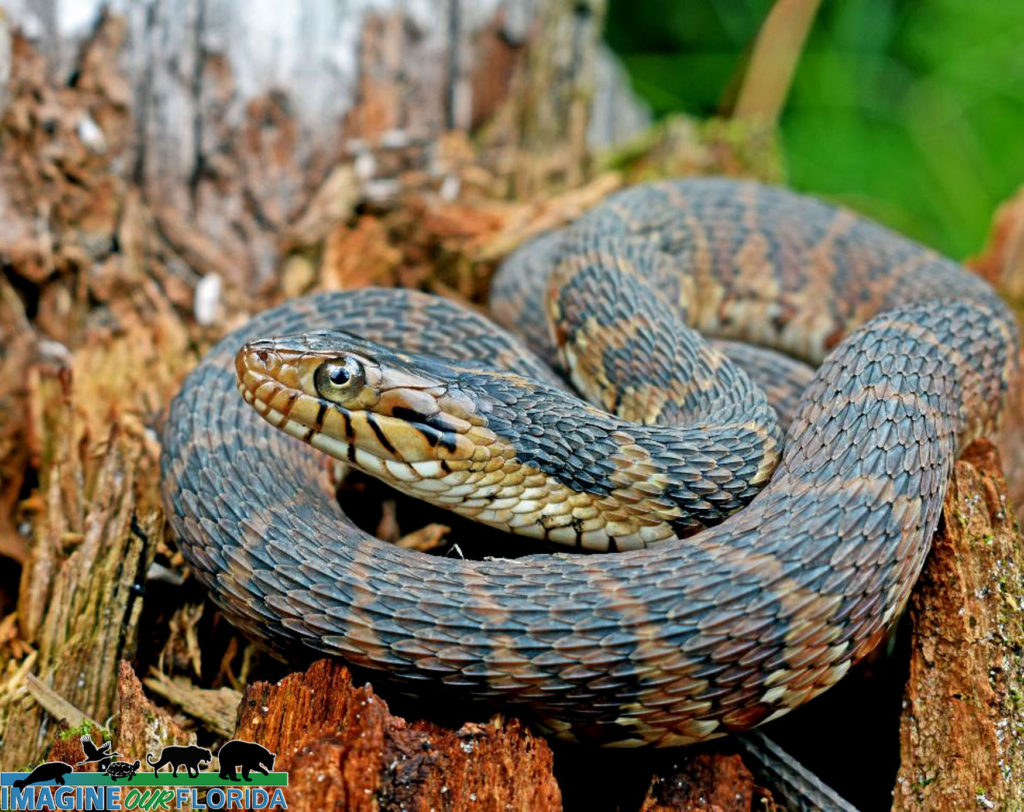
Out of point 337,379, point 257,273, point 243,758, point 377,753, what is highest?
point 337,379

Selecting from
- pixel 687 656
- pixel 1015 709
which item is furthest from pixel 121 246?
pixel 1015 709

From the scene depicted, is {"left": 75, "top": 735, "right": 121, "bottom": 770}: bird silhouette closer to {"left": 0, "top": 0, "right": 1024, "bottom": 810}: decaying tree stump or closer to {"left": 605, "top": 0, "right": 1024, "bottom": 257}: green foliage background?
{"left": 0, "top": 0, "right": 1024, "bottom": 810}: decaying tree stump

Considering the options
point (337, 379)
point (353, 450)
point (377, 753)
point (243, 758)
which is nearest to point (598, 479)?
point (353, 450)

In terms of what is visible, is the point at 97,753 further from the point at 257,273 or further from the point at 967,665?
the point at 257,273

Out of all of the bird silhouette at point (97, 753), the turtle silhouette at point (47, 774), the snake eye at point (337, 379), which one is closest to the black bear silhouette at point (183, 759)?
the bird silhouette at point (97, 753)

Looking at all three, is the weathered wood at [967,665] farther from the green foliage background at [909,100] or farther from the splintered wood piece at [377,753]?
the green foliage background at [909,100]
